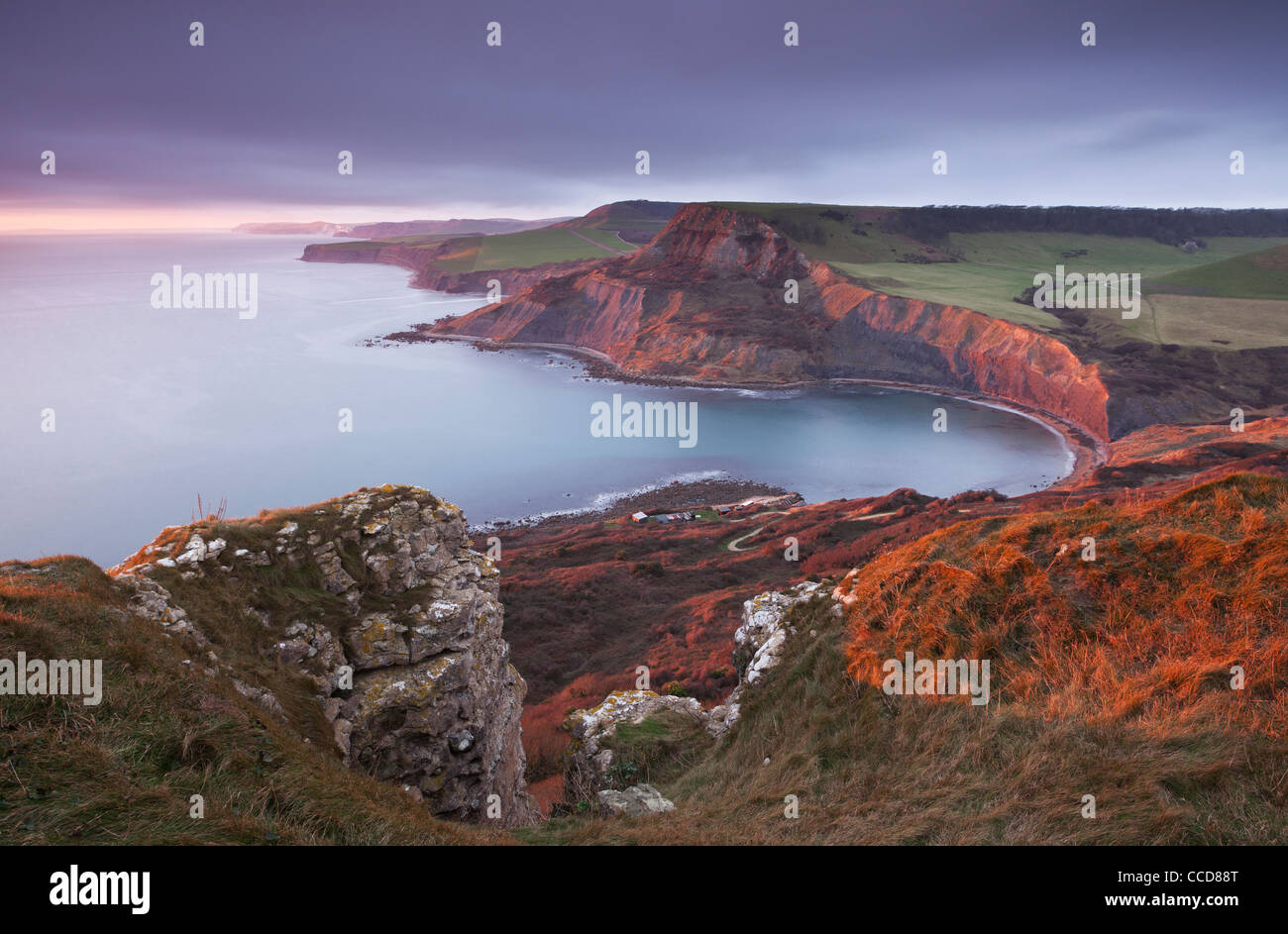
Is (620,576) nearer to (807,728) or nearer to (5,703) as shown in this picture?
(807,728)

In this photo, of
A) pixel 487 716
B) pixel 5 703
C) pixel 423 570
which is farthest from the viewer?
pixel 423 570

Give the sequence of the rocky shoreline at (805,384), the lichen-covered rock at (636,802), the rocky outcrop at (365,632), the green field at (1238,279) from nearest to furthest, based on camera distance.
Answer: the lichen-covered rock at (636,802) → the rocky outcrop at (365,632) → the rocky shoreline at (805,384) → the green field at (1238,279)

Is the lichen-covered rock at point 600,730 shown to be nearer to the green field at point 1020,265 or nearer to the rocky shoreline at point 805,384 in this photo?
the rocky shoreline at point 805,384

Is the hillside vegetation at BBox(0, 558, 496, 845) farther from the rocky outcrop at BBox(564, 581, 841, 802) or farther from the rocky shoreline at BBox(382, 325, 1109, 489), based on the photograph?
the rocky shoreline at BBox(382, 325, 1109, 489)

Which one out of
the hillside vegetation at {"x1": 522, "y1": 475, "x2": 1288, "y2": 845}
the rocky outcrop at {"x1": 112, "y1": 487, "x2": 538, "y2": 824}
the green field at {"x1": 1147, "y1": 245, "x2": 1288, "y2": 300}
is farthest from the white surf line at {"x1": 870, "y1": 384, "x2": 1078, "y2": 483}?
the rocky outcrop at {"x1": 112, "y1": 487, "x2": 538, "y2": 824}

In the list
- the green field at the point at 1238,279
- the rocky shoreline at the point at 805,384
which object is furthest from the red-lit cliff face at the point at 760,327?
the green field at the point at 1238,279
